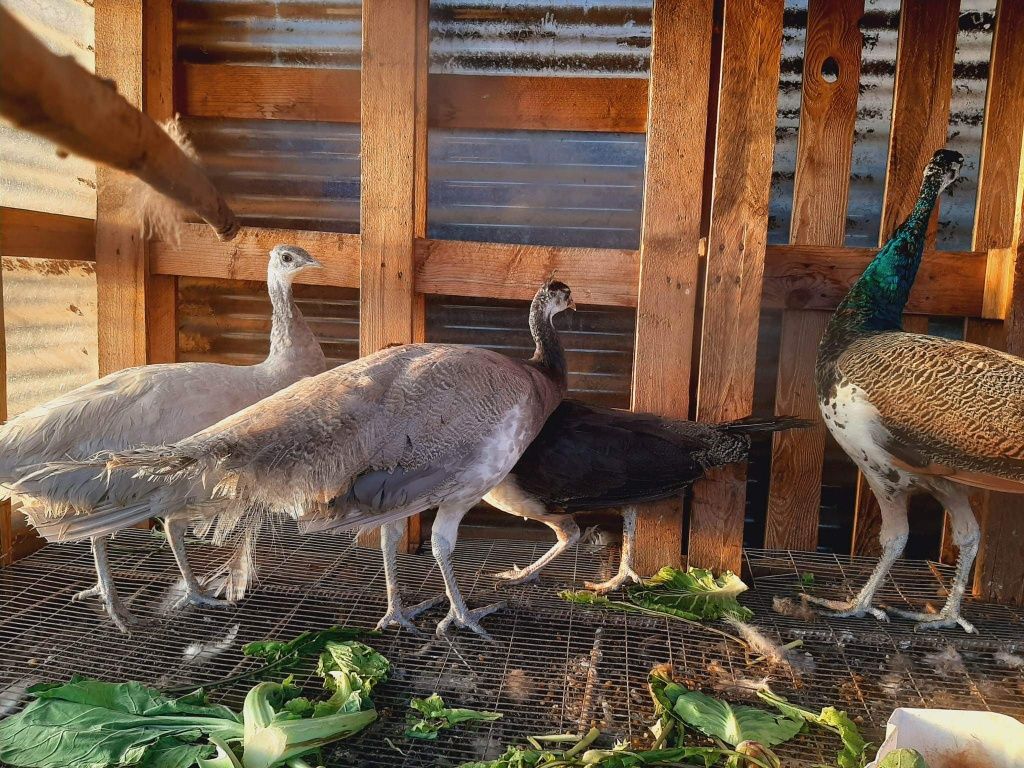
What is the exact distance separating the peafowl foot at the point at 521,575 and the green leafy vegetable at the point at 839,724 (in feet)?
3.67

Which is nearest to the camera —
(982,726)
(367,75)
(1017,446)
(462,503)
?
(982,726)

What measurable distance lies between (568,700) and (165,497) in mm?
1413

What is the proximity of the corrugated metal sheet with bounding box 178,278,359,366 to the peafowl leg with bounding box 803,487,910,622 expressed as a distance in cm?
269

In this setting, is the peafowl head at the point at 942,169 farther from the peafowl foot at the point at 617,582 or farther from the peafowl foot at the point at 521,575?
the peafowl foot at the point at 521,575

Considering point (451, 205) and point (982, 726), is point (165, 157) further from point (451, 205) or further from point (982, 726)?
point (451, 205)

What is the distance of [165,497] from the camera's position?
7.44 feet

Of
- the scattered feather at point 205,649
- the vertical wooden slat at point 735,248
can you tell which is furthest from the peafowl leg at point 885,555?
the scattered feather at point 205,649

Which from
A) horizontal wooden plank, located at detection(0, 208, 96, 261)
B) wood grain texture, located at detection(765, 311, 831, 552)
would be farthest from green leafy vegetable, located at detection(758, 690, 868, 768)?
horizontal wooden plank, located at detection(0, 208, 96, 261)

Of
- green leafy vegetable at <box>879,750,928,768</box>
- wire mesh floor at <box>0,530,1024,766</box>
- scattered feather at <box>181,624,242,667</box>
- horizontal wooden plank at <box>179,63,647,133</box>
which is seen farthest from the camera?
horizontal wooden plank at <box>179,63,647,133</box>

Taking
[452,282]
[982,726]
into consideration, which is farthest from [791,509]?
[452,282]

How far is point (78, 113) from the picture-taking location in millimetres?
738

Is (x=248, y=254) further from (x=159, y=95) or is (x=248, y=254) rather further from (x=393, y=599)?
(x=393, y=599)

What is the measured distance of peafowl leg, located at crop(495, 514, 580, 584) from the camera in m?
3.11

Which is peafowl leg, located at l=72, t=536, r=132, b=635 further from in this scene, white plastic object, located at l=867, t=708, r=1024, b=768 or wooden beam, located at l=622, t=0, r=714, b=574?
white plastic object, located at l=867, t=708, r=1024, b=768
